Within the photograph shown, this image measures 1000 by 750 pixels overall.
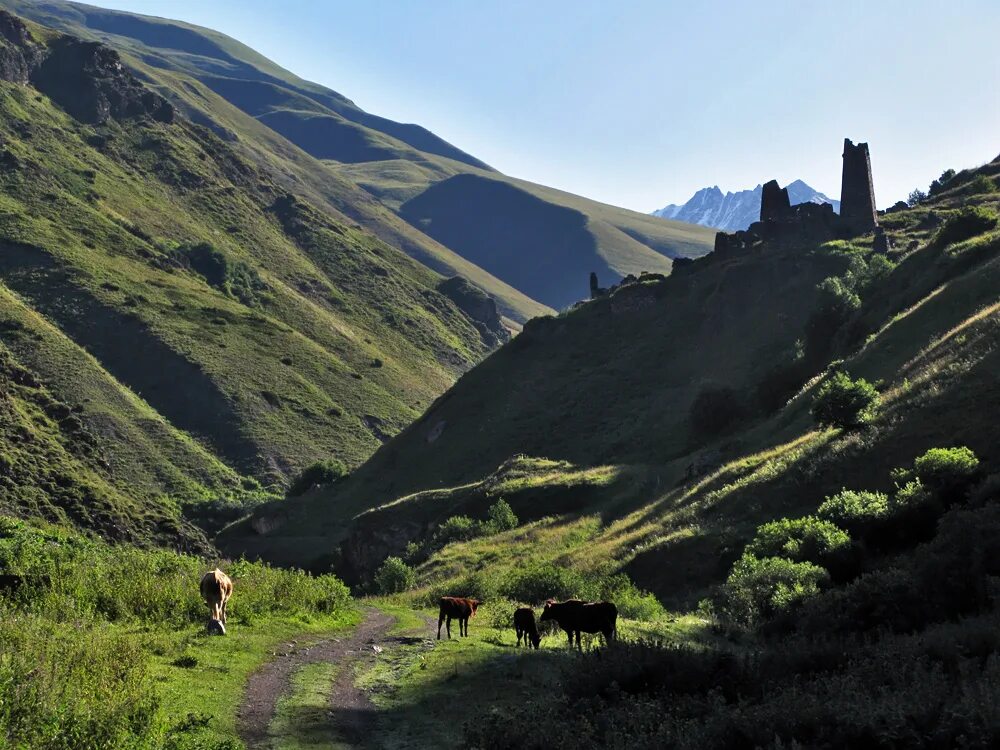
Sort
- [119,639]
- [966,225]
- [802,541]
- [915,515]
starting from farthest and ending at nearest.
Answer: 1. [966,225]
2. [802,541]
3. [915,515]
4. [119,639]

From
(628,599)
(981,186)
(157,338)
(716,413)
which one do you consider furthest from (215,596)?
(157,338)

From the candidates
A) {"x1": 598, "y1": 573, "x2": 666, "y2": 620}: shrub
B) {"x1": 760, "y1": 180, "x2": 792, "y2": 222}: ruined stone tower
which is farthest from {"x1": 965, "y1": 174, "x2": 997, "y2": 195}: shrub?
{"x1": 598, "y1": 573, "x2": 666, "y2": 620}: shrub

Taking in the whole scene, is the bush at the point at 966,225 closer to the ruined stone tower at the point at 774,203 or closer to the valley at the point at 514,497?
the valley at the point at 514,497

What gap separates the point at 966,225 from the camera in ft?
203

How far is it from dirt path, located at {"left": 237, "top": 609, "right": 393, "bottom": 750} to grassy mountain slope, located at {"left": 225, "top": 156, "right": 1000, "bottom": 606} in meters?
13.9

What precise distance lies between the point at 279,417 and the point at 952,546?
4596 inches

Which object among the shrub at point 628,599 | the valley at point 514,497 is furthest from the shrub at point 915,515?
the shrub at point 628,599

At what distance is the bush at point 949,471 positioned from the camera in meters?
21.9

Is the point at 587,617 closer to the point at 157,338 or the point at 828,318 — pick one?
the point at 828,318

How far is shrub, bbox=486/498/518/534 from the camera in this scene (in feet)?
184

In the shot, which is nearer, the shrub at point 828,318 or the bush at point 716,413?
the bush at point 716,413

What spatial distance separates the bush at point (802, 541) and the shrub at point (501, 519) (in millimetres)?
28498

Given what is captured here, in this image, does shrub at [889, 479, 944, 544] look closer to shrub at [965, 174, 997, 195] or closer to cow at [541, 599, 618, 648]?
cow at [541, 599, 618, 648]

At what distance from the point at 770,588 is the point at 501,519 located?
118ft
